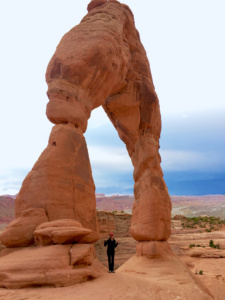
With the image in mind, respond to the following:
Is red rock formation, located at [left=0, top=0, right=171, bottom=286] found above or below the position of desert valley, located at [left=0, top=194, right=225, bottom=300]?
above

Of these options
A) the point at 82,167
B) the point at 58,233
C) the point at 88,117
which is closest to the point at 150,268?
the point at 82,167

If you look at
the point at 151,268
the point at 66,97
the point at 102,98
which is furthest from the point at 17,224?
the point at 151,268

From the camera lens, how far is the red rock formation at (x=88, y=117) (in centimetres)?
540

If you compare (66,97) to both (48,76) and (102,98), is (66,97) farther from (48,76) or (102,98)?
(102,98)

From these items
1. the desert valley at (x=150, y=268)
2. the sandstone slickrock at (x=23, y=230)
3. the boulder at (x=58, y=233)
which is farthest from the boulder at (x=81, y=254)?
the sandstone slickrock at (x=23, y=230)

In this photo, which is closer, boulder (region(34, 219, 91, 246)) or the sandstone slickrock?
boulder (region(34, 219, 91, 246))

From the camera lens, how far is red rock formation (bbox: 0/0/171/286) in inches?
213

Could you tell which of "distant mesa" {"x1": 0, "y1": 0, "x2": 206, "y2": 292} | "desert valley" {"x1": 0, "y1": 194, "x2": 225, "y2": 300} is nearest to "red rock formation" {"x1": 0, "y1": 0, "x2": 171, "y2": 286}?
"distant mesa" {"x1": 0, "y1": 0, "x2": 206, "y2": 292}

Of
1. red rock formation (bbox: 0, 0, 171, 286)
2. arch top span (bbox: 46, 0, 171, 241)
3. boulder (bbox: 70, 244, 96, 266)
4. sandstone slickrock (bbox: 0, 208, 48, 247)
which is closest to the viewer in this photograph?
boulder (bbox: 70, 244, 96, 266)

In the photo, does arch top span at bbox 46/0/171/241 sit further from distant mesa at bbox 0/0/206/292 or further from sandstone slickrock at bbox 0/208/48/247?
sandstone slickrock at bbox 0/208/48/247

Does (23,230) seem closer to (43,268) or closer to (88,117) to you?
(43,268)

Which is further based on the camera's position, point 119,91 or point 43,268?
point 119,91

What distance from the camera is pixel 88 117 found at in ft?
22.9

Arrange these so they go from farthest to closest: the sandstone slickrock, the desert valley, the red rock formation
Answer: the red rock formation < the sandstone slickrock < the desert valley
